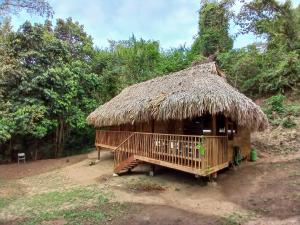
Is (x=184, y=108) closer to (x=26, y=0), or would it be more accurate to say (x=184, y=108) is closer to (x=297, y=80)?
(x=26, y=0)

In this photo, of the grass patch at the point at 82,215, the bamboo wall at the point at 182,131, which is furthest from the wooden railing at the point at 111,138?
the grass patch at the point at 82,215

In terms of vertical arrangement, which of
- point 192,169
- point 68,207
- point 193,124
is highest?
point 193,124

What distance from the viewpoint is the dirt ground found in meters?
7.12

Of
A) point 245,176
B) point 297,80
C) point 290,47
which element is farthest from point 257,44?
point 245,176

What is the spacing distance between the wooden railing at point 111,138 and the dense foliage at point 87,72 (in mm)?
2704

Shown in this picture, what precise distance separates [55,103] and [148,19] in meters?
8.28

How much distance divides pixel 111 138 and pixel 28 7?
32.6 feet

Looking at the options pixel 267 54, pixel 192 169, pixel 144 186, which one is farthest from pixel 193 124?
pixel 267 54

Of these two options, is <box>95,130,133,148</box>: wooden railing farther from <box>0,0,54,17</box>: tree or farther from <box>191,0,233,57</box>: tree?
<box>191,0,233,57</box>: tree

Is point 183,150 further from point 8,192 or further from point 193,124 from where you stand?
point 8,192

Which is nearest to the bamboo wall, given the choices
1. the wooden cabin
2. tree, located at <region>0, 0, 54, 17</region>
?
the wooden cabin

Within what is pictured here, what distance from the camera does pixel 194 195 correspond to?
29.0ft

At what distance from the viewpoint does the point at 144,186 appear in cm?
1005

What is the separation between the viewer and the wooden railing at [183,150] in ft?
28.8
